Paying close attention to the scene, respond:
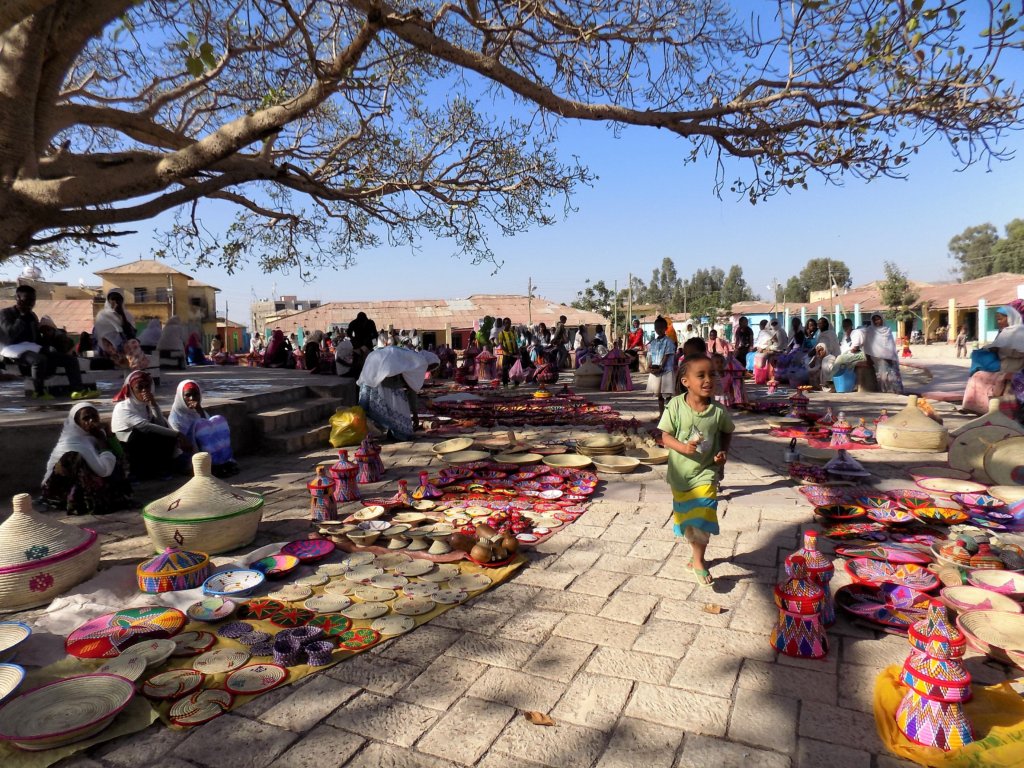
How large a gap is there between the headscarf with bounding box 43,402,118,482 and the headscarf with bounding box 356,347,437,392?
3.14 metres

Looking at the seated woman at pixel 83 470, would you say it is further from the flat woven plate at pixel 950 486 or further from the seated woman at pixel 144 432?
the flat woven plate at pixel 950 486

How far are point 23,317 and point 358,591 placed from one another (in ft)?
22.3

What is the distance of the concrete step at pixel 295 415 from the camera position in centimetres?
697

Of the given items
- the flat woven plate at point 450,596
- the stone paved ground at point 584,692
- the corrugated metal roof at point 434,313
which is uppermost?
the corrugated metal roof at point 434,313

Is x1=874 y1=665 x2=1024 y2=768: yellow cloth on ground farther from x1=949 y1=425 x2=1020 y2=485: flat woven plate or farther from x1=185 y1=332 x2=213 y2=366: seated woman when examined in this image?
x1=185 y1=332 x2=213 y2=366: seated woman

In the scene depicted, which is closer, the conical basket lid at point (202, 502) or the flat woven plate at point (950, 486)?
the conical basket lid at point (202, 502)

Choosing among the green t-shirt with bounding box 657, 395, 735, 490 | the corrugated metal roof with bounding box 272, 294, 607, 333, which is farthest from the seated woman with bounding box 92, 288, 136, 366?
the corrugated metal roof with bounding box 272, 294, 607, 333

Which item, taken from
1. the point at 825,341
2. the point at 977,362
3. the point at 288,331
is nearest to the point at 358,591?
the point at 977,362

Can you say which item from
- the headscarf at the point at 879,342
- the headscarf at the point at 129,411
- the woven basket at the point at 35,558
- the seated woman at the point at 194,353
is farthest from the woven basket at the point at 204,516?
the seated woman at the point at 194,353

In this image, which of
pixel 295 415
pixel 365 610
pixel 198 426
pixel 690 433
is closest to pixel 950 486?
pixel 690 433

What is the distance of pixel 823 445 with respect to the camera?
659 centimetres

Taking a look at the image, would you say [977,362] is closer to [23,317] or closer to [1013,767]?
[1013,767]

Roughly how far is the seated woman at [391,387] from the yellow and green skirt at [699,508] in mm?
4609

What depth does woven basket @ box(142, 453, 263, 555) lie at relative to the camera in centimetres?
357
